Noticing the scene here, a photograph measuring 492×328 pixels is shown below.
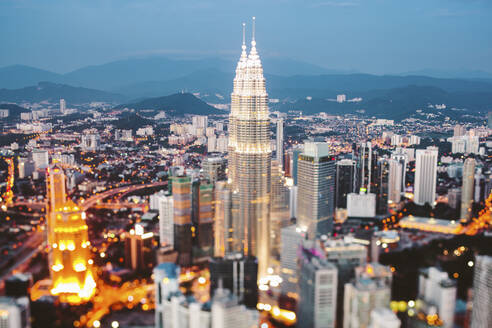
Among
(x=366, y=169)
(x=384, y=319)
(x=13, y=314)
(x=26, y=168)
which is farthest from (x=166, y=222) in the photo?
(x=366, y=169)

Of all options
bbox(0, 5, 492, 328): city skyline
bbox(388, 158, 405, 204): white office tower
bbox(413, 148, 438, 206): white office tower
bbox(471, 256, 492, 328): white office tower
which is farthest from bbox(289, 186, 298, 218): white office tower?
bbox(471, 256, 492, 328): white office tower

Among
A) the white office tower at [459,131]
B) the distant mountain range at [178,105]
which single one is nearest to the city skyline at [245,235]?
the white office tower at [459,131]

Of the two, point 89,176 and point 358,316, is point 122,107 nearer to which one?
point 89,176

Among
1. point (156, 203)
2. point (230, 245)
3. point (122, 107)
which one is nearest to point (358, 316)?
point (230, 245)

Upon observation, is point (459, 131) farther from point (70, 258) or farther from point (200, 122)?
point (70, 258)

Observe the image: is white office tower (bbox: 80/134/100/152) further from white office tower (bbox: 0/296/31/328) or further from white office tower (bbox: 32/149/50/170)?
white office tower (bbox: 0/296/31/328)

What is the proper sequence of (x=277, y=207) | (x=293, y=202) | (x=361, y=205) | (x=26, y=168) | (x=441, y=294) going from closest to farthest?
(x=441, y=294), (x=277, y=207), (x=293, y=202), (x=361, y=205), (x=26, y=168)
